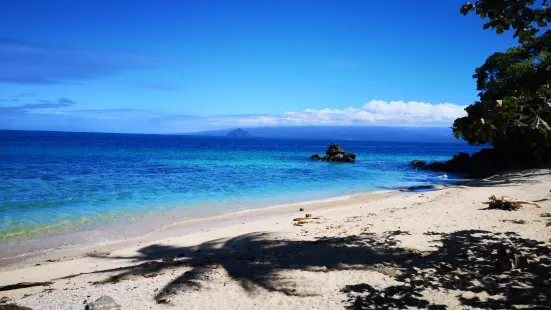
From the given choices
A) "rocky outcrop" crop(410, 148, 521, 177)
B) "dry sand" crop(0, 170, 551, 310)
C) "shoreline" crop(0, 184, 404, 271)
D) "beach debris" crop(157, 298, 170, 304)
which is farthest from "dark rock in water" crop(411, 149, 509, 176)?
"beach debris" crop(157, 298, 170, 304)

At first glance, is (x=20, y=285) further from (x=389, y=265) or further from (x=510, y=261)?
(x=510, y=261)

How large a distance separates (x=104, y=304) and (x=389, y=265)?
5787 mm

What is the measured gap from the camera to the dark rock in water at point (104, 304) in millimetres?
6336

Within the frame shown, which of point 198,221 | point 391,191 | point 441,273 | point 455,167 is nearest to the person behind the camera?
point 441,273

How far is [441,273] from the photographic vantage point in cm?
728

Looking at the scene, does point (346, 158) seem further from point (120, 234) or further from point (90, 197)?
point (120, 234)

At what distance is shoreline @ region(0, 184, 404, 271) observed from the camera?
36.7 feet

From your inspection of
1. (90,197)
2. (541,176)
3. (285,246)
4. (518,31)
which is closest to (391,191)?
(541,176)

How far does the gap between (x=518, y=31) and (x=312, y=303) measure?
218 inches

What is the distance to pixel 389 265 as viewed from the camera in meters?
7.96

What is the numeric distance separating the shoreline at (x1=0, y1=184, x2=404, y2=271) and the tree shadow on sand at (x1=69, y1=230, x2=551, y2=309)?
1956mm

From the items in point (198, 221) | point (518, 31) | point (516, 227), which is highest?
point (518, 31)

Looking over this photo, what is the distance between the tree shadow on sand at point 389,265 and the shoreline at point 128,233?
77.0 inches

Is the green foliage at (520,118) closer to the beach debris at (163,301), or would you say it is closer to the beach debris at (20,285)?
the beach debris at (163,301)
